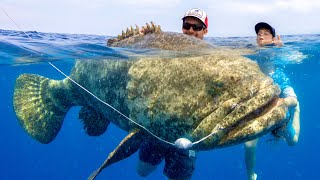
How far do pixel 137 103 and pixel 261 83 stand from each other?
6.09 ft

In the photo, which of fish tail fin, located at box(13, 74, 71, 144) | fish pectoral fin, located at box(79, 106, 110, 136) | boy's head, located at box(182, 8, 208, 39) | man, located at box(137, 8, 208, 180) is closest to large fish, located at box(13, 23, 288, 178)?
fish pectoral fin, located at box(79, 106, 110, 136)

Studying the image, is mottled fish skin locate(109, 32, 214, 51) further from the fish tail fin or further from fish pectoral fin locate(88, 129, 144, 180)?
the fish tail fin

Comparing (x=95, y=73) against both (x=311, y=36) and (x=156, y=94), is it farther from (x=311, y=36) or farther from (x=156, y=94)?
(x=311, y=36)

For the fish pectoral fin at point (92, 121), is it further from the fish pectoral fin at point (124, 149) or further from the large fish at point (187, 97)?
the fish pectoral fin at point (124, 149)

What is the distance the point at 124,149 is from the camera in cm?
483

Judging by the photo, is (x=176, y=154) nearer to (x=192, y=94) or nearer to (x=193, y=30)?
(x=192, y=94)

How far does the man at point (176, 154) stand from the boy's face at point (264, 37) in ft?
10.2

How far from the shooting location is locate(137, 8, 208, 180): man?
19.8ft

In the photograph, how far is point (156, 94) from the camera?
470 cm

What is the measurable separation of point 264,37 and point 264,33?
0.21m

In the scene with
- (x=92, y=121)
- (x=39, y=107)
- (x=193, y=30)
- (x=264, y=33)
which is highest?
(x=193, y=30)

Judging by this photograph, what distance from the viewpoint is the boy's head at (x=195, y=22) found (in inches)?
281

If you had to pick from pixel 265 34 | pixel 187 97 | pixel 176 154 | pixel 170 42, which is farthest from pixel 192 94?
pixel 265 34

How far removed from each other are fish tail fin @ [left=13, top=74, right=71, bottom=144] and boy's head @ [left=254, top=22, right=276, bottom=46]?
582cm
